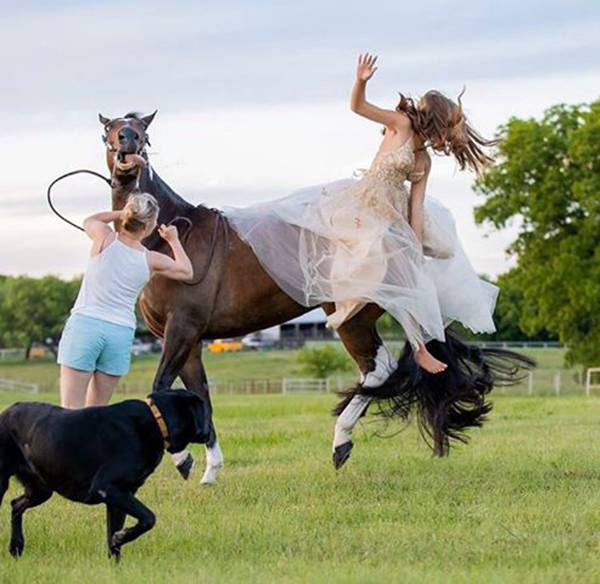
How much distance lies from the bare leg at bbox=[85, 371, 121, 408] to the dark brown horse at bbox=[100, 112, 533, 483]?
1294mm

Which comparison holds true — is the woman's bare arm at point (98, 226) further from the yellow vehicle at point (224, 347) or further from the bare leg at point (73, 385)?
the yellow vehicle at point (224, 347)

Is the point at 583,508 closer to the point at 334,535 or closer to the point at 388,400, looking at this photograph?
the point at 334,535

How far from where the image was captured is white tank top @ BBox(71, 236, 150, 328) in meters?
8.66

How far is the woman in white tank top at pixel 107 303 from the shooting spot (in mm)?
8656

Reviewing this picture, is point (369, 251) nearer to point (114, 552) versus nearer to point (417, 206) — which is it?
point (417, 206)

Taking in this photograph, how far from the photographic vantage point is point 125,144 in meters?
10.5

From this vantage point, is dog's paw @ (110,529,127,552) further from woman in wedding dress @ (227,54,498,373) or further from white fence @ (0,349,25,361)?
white fence @ (0,349,25,361)

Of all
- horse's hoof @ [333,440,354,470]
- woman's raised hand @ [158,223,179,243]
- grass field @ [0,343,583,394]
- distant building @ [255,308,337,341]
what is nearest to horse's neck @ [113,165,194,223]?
woman's raised hand @ [158,223,179,243]

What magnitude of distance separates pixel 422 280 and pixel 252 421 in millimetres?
10738

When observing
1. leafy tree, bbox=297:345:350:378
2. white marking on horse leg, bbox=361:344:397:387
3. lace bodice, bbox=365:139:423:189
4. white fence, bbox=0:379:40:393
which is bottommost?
white fence, bbox=0:379:40:393

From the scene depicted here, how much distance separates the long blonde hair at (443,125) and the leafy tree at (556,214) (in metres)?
37.5

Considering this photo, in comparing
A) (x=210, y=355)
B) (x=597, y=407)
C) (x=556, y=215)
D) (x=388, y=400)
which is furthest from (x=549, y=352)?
(x=388, y=400)

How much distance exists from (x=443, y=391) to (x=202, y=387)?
79.2 inches

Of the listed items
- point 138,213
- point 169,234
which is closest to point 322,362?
point 169,234
